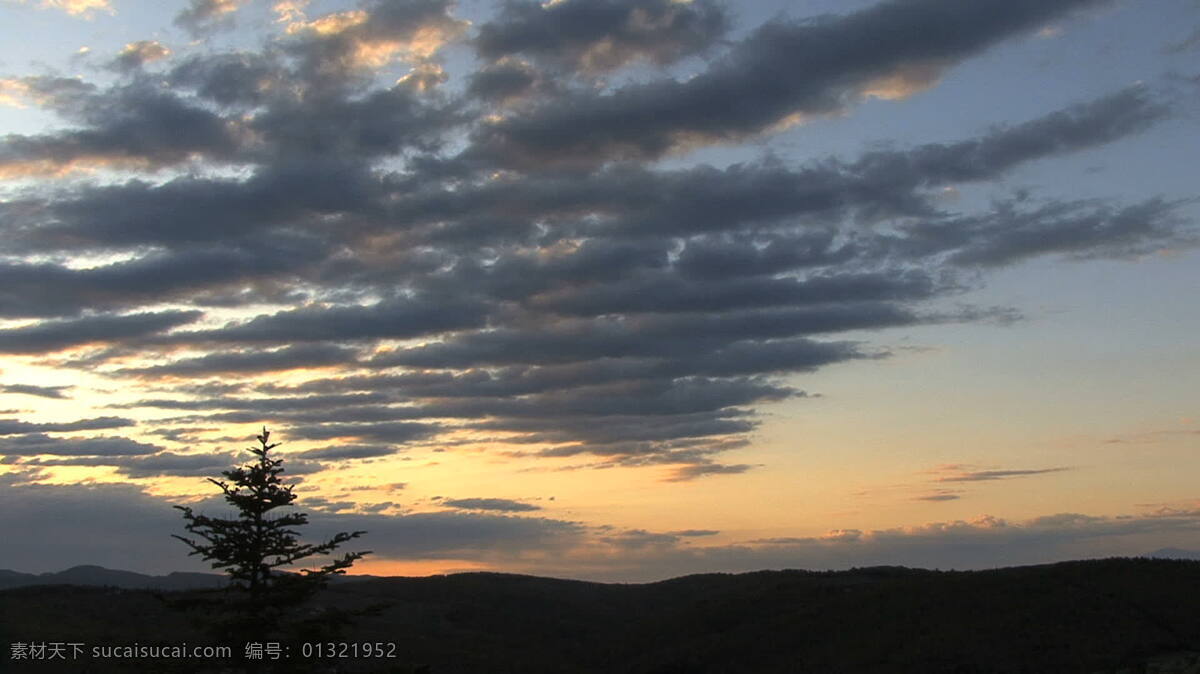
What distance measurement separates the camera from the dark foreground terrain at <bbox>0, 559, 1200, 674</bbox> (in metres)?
44.9

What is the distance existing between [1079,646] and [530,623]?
37.0m

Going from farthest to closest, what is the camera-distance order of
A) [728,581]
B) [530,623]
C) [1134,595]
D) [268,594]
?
[728,581]
[530,623]
[1134,595]
[268,594]

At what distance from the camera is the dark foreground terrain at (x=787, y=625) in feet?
147

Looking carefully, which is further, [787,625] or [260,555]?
[787,625]

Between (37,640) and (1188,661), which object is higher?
(37,640)

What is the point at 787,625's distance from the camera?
58.0m

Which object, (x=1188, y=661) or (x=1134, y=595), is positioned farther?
(x=1134, y=595)

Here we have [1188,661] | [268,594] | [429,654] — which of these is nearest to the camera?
[268,594]

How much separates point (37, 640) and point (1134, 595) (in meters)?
51.9

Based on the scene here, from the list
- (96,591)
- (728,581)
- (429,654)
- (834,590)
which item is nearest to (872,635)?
(834,590)

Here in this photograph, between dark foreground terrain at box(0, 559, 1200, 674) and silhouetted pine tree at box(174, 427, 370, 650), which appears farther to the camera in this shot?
dark foreground terrain at box(0, 559, 1200, 674)

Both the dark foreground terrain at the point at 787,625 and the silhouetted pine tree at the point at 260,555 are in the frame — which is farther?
the dark foreground terrain at the point at 787,625

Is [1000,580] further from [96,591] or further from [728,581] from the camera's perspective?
[96,591]

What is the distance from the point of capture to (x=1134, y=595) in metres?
49.8
